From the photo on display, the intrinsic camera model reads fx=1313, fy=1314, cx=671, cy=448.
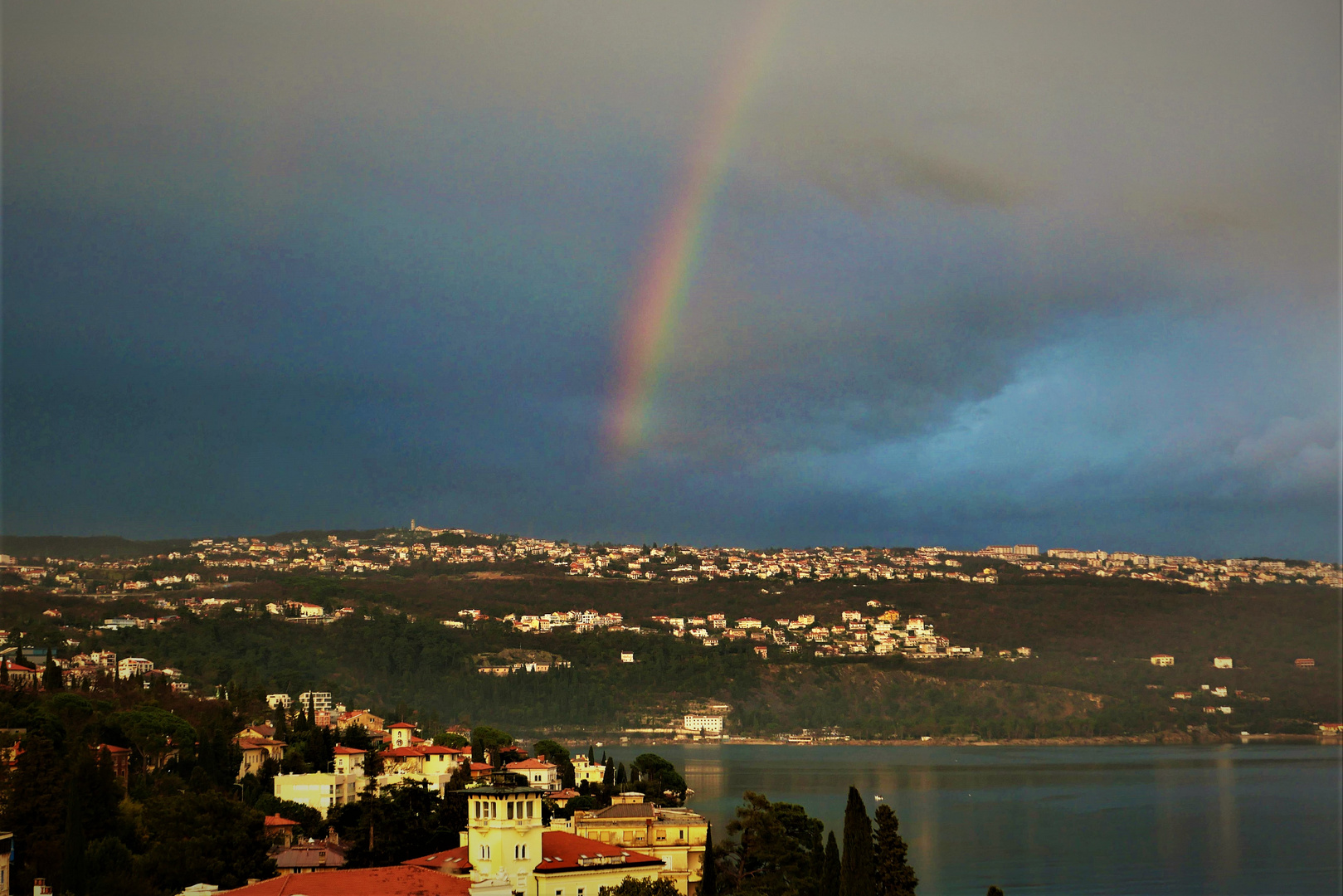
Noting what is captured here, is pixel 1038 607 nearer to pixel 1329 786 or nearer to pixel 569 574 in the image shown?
pixel 569 574

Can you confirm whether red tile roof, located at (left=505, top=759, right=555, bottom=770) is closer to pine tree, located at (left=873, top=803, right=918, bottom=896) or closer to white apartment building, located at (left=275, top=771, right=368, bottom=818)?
white apartment building, located at (left=275, top=771, right=368, bottom=818)

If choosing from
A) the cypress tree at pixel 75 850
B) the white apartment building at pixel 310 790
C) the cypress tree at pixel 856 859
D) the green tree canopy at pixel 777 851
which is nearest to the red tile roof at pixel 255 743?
the white apartment building at pixel 310 790

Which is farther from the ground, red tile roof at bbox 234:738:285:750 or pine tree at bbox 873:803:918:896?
red tile roof at bbox 234:738:285:750

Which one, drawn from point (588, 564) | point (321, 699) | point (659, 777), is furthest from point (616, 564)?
point (659, 777)

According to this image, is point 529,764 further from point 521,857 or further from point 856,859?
point 856,859

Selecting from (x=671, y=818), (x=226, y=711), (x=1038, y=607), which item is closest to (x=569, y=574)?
(x=1038, y=607)

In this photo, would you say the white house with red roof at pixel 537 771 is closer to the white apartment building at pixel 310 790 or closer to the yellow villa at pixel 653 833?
the white apartment building at pixel 310 790

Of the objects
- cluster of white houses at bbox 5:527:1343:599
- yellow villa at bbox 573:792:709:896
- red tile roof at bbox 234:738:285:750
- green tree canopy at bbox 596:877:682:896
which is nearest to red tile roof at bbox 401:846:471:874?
green tree canopy at bbox 596:877:682:896
